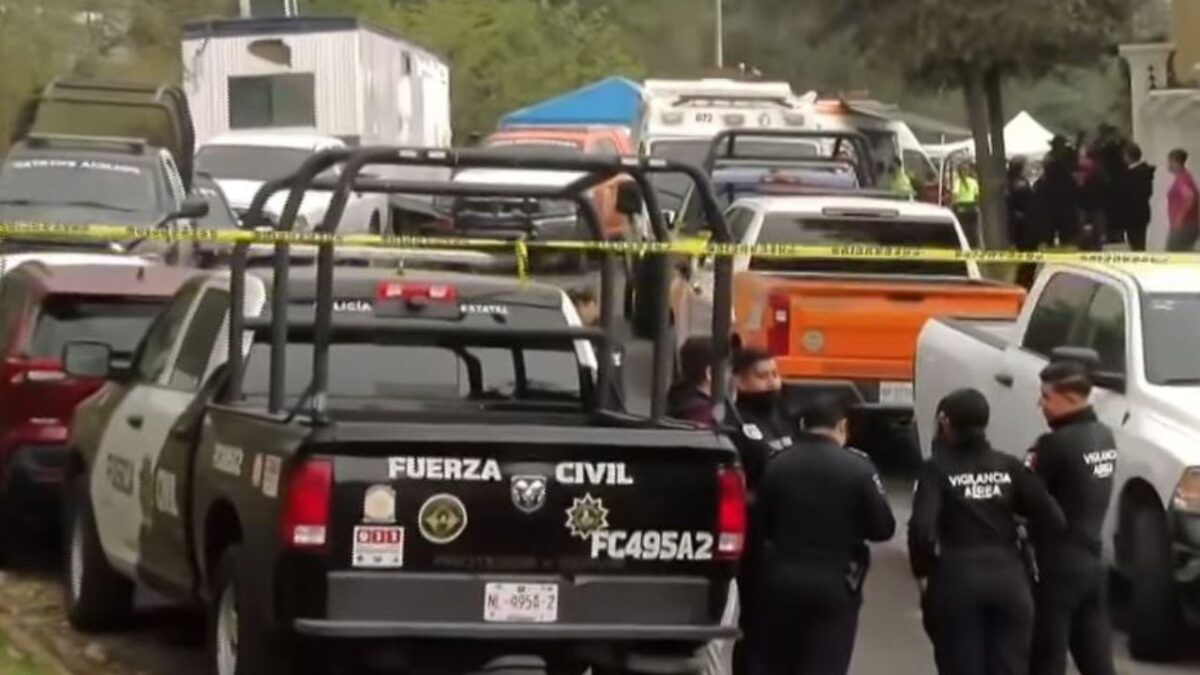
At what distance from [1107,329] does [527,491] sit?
5095 mm

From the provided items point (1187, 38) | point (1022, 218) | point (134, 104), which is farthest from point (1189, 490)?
point (1187, 38)

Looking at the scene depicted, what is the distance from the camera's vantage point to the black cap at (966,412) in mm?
9547

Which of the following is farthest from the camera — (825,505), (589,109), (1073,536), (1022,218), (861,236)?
(589,109)

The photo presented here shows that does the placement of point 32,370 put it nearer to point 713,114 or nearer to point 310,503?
point 310,503

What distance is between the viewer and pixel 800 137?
26.6m

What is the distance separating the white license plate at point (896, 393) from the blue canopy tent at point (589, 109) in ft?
106

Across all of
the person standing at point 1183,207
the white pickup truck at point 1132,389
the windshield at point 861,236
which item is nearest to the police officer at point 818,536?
the white pickup truck at point 1132,389

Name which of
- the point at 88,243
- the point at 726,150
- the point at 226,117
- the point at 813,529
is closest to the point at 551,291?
the point at 813,529

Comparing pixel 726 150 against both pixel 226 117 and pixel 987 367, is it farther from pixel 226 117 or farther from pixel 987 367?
pixel 987 367

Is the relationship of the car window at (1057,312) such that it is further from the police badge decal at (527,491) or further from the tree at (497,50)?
the tree at (497,50)

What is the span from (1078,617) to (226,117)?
28.2 metres

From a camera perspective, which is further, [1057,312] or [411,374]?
[1057,312]

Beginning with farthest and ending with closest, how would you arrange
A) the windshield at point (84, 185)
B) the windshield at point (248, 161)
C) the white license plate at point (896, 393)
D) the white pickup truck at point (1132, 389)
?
the windshield at point (248, 161), the windshield at point (84, 185), the white license plate at point (896, 393), the white pickup truck at point (1132, 389)

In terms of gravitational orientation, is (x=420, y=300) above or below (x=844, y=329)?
above
